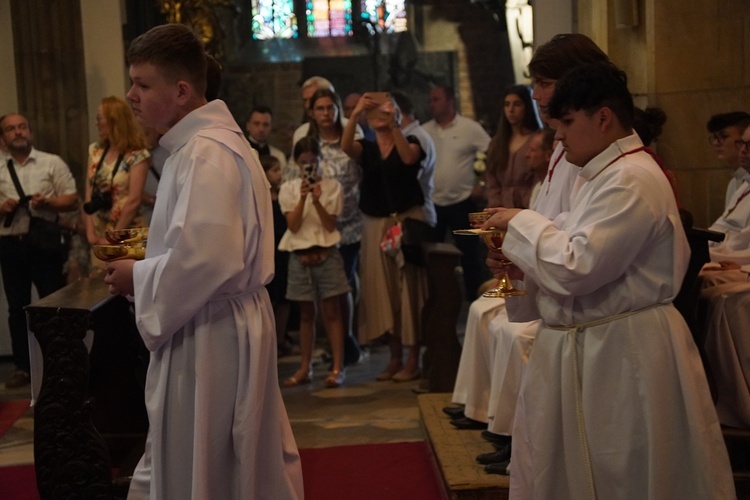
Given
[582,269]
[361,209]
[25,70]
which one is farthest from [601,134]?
[25,70]

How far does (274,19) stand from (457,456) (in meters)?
8.31

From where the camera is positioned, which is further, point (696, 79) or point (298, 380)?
point (298, 380)

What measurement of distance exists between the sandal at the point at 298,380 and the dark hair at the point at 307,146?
1408mm

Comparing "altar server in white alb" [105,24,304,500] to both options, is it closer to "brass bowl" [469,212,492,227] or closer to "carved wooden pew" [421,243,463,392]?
"brass bowl" [469,212,492,227]

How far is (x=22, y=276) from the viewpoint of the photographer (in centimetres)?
745

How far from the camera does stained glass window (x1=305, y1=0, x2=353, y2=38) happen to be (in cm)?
1188

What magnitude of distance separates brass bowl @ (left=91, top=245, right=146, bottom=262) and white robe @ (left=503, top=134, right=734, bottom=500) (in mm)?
1106

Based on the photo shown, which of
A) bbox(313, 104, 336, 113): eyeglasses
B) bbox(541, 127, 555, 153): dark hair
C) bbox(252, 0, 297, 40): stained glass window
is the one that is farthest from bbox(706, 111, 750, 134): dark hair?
bbox(252, 0, 297, 40): stained glass window

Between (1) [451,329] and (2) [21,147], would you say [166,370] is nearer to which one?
(1) [451,329]

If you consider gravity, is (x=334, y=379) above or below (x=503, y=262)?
below

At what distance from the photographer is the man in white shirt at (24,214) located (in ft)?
24.0

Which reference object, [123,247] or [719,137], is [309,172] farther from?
[123,247]

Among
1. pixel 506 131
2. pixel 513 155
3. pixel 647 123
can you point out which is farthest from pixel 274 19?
pixel 647 123

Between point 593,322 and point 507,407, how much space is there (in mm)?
1554
